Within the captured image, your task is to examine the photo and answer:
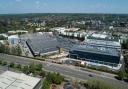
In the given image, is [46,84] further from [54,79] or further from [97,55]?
[97,55]

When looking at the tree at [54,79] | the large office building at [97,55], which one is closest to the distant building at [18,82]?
the tree at [54,79]

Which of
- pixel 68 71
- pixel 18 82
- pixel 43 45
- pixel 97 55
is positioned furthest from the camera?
pixel 43 45

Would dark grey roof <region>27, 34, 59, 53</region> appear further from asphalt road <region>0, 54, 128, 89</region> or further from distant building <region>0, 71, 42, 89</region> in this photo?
distant building <region>0, 71, 42, 89</region>

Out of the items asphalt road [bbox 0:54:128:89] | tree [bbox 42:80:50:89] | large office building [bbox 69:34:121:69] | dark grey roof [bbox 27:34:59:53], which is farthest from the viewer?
dark grey roof [bbox 27:34:59:53]

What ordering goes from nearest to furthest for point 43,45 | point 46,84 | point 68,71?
point 46,84, point 68,71, point 43,45

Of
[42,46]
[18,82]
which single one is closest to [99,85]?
[18,82]

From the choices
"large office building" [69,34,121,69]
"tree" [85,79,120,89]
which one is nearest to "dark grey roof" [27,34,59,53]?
"large office building" [69,34,121,69]

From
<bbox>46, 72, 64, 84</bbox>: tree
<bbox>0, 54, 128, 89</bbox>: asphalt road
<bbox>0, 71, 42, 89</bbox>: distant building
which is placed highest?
<bbox>0, 71, 42, 89</bbox>: distant building

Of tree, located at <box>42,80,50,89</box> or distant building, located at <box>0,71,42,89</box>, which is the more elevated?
distant building, located at <box>0,71,42,89</box>
